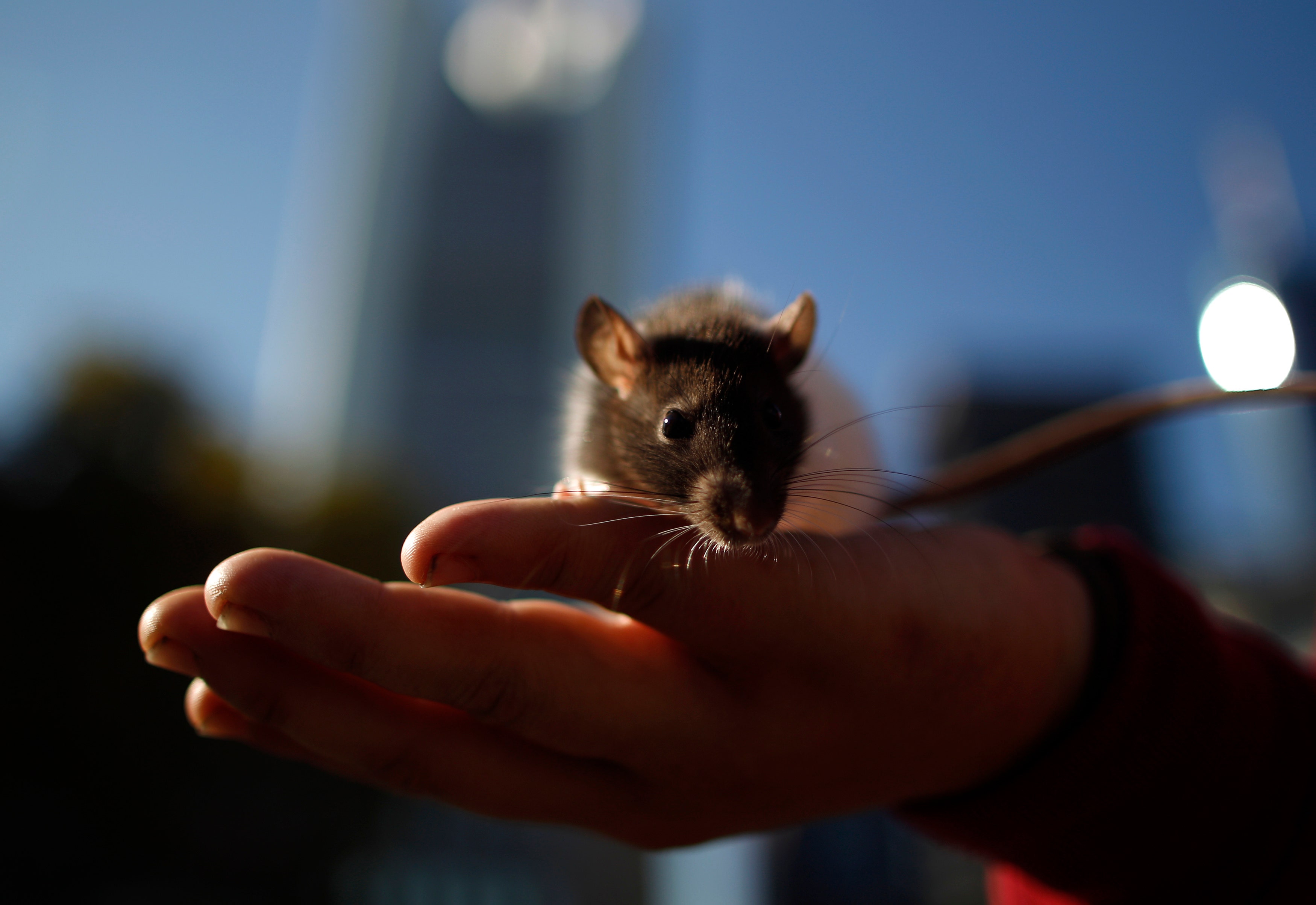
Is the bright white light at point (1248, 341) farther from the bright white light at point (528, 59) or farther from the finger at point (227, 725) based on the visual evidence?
the bright white light at point (528, 59)

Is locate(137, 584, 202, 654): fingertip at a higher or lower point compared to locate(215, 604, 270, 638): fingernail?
lower

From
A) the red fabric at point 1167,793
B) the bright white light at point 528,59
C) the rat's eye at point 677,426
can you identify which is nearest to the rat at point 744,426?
the rat's eye at point 677,426

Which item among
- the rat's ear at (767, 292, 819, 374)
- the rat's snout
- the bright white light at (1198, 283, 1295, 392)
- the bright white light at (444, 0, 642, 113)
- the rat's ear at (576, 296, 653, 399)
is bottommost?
the rat's snout

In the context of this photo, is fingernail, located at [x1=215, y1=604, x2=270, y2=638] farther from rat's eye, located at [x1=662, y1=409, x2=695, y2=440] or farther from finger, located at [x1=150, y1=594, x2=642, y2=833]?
rat's eye, located at [x1=662, y1=409, x2=695, y2=440]

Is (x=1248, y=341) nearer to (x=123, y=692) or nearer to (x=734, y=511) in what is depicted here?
(x=734, y=511)

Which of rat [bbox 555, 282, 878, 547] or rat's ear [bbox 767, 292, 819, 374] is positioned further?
rat's ear [bbox 767, 292, 819, 374]

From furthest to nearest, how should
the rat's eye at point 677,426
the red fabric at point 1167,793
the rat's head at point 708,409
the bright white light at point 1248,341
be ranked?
the bright white light at point 1248,341 < the rat's eye at point 677,426 < the red fabric at point 1167,793 < the rat's head at point 708,409

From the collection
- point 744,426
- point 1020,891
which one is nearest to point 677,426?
point 744,426

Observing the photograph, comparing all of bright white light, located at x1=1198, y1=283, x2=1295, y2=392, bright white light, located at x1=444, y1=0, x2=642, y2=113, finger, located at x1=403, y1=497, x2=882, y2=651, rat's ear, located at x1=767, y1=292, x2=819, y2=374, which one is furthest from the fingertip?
bright white light, located at x1=444, y1=0, x2=642, y2=113
